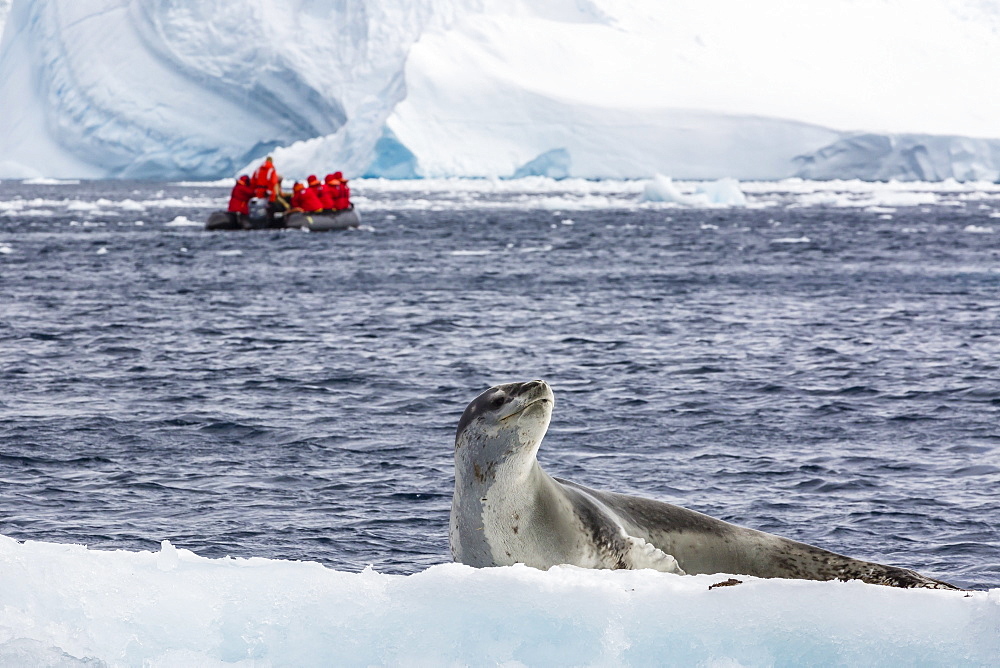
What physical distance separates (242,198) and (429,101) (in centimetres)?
2149

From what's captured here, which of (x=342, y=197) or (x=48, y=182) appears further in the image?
(x=48, y=182)

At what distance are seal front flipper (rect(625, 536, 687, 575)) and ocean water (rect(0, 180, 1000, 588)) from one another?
1.86 metres

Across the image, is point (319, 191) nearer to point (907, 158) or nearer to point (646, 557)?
point (646, 557)

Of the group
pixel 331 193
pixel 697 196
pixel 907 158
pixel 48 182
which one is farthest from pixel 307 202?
pixel 48 182

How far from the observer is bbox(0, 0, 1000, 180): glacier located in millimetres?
55156

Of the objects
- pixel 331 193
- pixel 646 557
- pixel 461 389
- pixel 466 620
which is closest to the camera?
pixel 466 620

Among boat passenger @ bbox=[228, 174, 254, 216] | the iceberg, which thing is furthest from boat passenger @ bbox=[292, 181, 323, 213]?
the iceberg

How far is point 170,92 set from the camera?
58.8m

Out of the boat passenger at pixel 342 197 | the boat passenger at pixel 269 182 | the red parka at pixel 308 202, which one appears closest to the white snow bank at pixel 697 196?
the boat passenger at pixel 342 197

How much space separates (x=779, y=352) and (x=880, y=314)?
3.76m

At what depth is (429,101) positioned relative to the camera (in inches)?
2095

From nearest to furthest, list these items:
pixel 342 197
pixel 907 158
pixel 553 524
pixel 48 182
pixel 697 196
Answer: pixel 553 524 → pixel 342 197 → pixel 697 196 → pixel 907 158 → pixel 48 182

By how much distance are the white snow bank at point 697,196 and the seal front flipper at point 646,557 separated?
131ft

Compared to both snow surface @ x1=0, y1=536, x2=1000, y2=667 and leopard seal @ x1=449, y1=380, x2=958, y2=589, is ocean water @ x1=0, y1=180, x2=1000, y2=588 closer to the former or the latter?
leopard seal @ x1=449, y1=380, x2=958, y2=589
